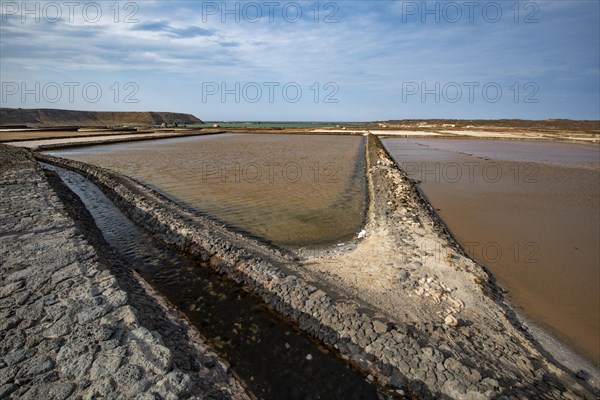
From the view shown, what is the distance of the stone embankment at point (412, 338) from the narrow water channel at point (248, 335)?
20 cm

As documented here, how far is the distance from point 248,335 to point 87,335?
189 cm

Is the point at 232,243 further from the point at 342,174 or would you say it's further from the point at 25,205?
the point at 342,174

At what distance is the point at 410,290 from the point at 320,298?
4.98ft

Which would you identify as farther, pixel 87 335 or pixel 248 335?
pixel 248 335

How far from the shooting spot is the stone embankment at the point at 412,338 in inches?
135

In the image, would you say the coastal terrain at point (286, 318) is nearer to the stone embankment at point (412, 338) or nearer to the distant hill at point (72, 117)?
the stone embankment at point (412, 338)

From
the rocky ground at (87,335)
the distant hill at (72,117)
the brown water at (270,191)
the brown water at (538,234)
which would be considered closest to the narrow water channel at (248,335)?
the rocky ground at (87,335)

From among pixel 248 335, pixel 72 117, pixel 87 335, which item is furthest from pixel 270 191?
pixel 72 117

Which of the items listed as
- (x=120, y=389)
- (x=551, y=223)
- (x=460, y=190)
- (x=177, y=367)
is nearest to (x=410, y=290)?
(x=177, y=367)

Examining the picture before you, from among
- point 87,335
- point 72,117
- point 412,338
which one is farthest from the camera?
point 72,117

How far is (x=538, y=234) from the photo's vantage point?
791 centimetres

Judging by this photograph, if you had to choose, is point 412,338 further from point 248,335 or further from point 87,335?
point 87,335

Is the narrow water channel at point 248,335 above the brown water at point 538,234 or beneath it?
beneath

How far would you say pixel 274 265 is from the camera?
5875mm
